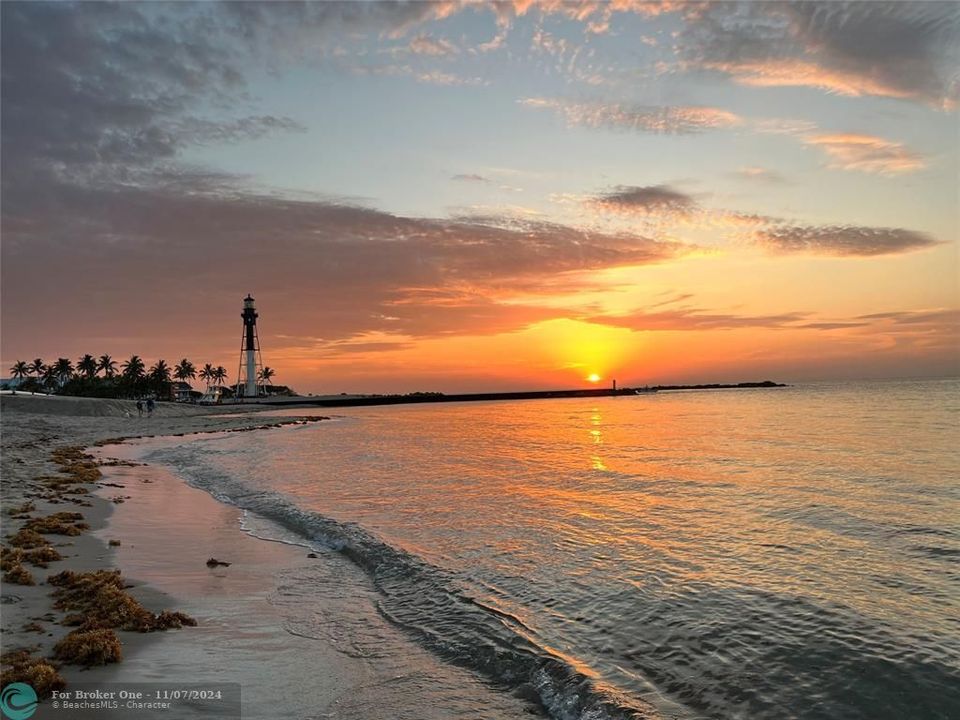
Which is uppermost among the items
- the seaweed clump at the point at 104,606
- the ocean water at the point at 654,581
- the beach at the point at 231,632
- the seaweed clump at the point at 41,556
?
the seaweed clump at the point at 41,556

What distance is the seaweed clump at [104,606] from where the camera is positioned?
9648 mm

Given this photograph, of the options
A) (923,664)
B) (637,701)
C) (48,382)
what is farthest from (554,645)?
(48,382)

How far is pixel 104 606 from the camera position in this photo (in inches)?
402

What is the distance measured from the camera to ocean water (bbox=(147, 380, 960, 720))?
8.48 m

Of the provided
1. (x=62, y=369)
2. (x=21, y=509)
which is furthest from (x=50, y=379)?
(x=21, y=509)

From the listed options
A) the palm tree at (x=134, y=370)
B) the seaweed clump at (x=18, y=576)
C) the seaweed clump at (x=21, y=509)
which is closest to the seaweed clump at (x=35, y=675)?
the seaweed clump at (x=18, y=576)

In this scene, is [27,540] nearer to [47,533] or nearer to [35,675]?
Answer: [47,533]

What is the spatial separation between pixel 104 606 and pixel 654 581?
10.3 meters

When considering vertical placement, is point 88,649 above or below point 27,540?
below

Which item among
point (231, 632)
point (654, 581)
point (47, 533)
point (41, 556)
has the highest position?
point (41, 556)

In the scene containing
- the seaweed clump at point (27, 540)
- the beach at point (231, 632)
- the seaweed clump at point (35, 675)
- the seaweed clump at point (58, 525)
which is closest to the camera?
the seaweed clump at point (35, 675)

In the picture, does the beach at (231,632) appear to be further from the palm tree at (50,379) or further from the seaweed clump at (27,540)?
the palm tree at (50,379)

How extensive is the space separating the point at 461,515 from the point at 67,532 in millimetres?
11378

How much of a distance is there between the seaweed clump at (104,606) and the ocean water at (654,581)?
2.17 m
